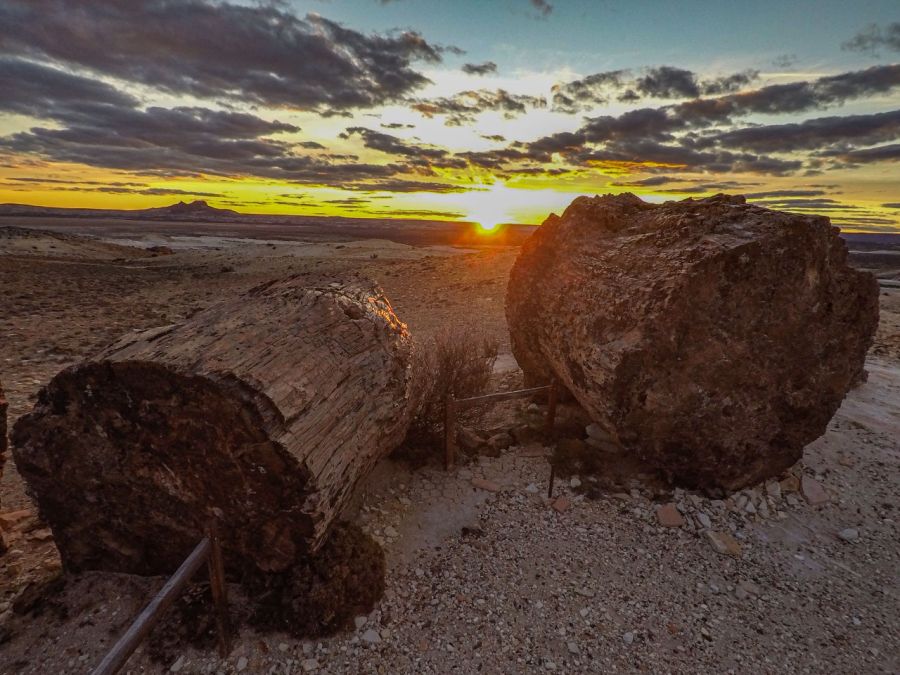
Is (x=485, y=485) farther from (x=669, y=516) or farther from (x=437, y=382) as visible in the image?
(x=669, y=516)

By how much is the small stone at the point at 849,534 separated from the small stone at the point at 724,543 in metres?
1.25

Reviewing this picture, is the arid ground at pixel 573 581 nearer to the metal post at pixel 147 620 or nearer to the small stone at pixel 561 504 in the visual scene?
the small stone at pixel 561 504

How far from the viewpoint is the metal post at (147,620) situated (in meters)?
2.61

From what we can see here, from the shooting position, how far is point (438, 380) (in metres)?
7.09

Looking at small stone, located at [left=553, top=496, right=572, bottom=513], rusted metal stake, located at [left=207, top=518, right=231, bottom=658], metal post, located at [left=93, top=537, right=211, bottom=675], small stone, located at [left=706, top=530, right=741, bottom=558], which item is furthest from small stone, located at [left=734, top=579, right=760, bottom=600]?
metal post, located at [left=93, top=537, right=211, bottom=675]

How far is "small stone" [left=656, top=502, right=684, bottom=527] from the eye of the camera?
17.4 feet

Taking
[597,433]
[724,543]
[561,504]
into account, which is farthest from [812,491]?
[561,504]

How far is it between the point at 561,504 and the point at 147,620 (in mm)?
4141

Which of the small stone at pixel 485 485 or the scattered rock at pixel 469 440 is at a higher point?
the scattered rock at pixel 469 440

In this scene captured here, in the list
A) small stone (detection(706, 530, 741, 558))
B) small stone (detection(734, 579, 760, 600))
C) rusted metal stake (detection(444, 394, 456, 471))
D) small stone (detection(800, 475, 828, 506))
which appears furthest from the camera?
rusted metal stake (detection(444, 394, 456, 471))

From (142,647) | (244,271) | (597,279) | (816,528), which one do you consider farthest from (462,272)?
(142,647)

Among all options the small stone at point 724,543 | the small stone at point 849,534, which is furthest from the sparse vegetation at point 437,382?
the small stone at point 849,534

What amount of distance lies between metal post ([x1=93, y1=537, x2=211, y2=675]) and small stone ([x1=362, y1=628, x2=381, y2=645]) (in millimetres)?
1459

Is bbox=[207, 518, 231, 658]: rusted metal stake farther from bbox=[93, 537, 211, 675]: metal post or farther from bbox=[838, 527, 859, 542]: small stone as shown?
bbox=[838, 527, 859, 542]: small stone
